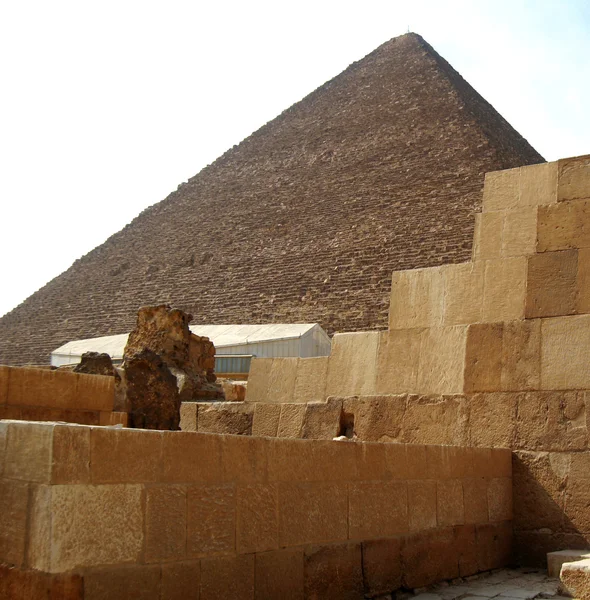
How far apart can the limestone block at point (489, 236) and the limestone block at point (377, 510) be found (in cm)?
149

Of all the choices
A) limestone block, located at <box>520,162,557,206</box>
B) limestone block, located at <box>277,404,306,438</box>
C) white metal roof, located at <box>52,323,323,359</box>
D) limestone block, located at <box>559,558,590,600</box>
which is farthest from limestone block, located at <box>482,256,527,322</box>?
white metal roof, located at <box>52,323,323,359</box>

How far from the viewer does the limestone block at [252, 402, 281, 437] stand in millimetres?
5223

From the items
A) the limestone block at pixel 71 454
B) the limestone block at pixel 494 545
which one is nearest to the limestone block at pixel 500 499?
the limestone block at pixel 494 545

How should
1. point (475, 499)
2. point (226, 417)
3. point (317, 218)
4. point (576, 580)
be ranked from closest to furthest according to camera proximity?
1. point (576, 580)
2. point (475, 499)
3. point (226, 417)
4. point (317, 218)

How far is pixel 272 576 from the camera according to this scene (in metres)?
3.11

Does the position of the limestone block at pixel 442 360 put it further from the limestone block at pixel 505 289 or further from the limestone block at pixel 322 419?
the limestone block at pixel 322 419

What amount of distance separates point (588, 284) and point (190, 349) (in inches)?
261

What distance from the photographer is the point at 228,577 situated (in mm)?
2955

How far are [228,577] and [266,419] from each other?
2.31 m

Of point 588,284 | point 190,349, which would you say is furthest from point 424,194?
point 588,284

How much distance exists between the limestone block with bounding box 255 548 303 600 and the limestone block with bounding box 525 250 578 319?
6.00 ft

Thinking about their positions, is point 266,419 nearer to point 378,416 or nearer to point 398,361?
point 378,416

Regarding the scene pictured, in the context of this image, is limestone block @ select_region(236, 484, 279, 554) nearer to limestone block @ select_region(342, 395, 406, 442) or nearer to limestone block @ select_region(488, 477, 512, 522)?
limestone block @ select_region(488, 477, 512, 522)

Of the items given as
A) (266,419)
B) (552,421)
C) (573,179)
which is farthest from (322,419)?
(573,179)
